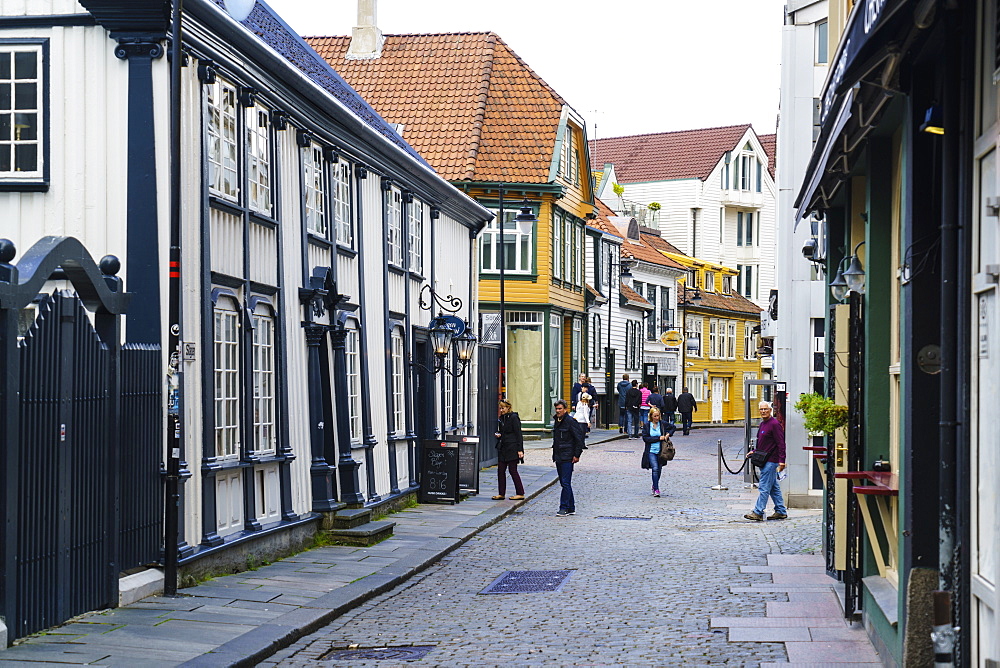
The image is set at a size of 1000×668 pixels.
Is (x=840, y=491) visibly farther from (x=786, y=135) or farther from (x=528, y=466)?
(x=528, y=466)

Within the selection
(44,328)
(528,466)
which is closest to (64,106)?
(44,328)

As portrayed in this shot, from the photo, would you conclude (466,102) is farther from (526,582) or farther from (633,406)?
(526,582)

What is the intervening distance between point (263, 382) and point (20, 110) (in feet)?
13.2

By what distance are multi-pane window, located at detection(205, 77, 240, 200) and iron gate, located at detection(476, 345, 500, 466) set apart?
48.4 feet

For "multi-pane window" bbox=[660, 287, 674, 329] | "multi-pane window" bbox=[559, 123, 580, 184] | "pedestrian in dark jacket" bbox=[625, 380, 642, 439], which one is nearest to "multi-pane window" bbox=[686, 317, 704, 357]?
"multi-pane window" bbox=[660, 287, 674, 329]

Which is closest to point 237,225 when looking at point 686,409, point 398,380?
point 398,380

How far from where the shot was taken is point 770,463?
1942 cm

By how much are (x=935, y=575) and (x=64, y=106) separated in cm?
812

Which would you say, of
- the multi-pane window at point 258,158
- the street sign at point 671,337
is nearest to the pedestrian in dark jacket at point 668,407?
the street sign at point 671,337

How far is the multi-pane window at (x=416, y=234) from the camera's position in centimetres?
2192

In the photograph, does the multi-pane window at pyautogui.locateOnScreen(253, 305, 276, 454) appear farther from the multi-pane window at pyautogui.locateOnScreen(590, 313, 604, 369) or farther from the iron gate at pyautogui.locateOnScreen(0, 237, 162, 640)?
the multi-pane window at pyautogui.locateOnScreen(590, 313, 604, 369)

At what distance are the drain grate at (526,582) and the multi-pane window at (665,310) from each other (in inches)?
1754

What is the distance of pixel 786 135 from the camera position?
832 inches

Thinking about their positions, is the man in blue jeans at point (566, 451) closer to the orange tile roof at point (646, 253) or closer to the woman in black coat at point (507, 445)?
the woman in black coat at point (507, 445)
